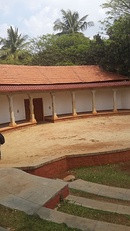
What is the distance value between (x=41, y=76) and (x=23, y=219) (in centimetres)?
1608

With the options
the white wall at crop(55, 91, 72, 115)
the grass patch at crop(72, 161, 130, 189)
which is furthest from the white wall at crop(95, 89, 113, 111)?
the grass patch at crop(72, 161, 130, 189)

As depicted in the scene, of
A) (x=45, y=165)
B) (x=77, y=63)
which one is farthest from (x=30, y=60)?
(x=45, y=165)

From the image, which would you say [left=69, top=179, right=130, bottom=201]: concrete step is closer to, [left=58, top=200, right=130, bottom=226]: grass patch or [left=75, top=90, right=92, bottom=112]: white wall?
[left=58, top=200, right=130, bottom=226]: grass patch

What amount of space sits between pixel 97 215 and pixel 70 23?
38012 mm

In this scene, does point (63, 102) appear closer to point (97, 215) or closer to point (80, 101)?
point (80, 101)

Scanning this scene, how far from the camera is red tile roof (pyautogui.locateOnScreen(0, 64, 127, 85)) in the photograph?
17594 millimetres

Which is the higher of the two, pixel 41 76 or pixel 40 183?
pixel 41 76

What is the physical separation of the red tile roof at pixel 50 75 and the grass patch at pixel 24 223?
12888mm


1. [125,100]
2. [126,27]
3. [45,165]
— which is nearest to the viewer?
[45,165]

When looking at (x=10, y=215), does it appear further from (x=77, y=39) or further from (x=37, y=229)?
(x=77, y=39)

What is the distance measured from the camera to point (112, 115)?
20.0 m

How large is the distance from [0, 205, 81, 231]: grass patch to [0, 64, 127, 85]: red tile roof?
1289 centimetres

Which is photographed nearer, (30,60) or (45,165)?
(45,165)

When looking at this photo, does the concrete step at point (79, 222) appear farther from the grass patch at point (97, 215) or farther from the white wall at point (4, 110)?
the white wall at point (4, 110)
